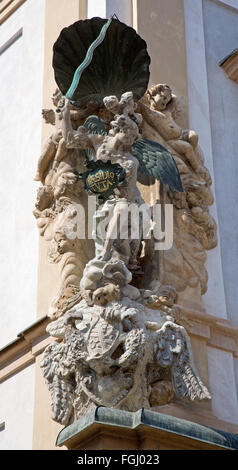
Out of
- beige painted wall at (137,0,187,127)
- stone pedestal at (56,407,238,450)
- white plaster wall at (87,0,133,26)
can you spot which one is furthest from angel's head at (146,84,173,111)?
stone pedestal at (56,407,238,450)

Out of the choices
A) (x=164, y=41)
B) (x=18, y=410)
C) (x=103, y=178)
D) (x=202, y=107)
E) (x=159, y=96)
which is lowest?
(x=18, y=410)

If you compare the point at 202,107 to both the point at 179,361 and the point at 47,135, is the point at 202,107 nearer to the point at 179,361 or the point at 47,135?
the point at 47,135

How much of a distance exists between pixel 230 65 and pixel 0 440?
3014 mm

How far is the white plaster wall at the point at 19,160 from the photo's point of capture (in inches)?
317

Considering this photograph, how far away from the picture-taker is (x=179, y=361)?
6.38 meters

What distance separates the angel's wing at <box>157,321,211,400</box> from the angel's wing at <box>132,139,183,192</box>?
1.11 meters

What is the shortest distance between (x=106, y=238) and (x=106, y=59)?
1.32m

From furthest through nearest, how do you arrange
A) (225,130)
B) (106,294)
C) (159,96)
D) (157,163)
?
1. (225,130)
2. (159,96)
3. (157,163)
4. (106,294)

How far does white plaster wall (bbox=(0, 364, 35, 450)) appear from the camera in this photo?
7383mm

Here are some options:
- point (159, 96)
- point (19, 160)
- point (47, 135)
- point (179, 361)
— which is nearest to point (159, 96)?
point (159, 96)

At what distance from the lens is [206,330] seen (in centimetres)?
732
